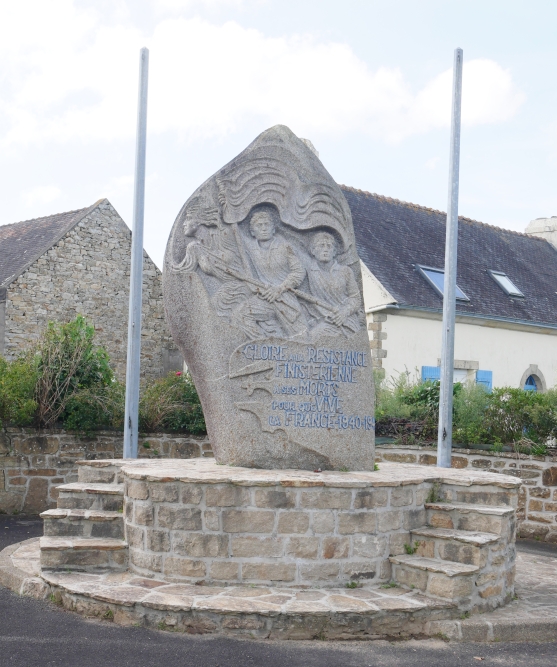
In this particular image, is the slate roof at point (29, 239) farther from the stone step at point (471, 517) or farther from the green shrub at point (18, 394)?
the stone step at point (471, 517)

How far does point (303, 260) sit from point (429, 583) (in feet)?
9.12

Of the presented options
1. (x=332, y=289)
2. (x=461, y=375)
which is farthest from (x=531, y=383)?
(x=332, y=289)

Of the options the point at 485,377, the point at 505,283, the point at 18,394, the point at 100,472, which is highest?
the point at 505,283

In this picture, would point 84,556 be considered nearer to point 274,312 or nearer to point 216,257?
point 274,312

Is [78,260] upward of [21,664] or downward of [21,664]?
upward

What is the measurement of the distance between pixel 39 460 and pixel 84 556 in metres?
4.35

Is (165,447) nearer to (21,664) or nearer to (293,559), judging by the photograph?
(293,559)

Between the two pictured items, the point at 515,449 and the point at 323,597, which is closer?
the point at 323,597

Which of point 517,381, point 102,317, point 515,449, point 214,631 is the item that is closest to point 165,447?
point 515,449

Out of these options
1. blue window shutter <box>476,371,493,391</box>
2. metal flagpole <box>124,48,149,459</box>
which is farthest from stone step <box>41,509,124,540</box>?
blue window shutter <box>476,371,493,391</box>

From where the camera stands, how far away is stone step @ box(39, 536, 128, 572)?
5.61m

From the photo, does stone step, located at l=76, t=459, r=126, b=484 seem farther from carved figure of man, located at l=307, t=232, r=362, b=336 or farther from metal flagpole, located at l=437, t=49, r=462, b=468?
metal flagpole, located at l=437, t=49, r=462, b=468

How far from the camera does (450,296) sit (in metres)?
9.10

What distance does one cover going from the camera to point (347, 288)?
6699 mm
